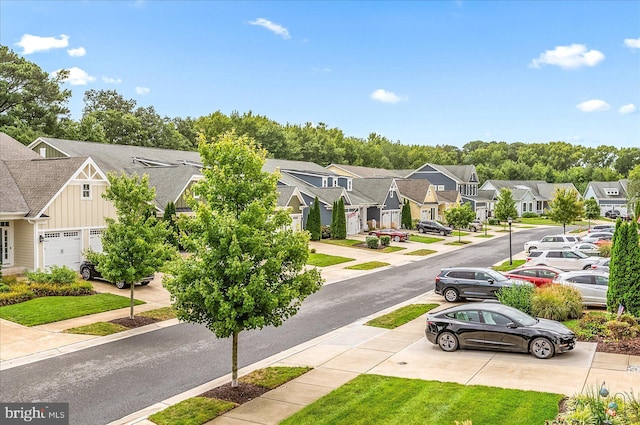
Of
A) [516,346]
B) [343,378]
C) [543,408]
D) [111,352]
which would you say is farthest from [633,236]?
[111,352]

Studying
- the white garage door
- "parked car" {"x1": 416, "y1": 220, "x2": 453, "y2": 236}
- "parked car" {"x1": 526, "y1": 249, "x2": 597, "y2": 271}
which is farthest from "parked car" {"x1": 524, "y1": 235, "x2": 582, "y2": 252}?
the white garage door

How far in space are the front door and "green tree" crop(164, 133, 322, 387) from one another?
19.3 meters

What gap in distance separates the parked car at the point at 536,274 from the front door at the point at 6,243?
24.9 meters

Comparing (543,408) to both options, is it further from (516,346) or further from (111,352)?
(111,352)

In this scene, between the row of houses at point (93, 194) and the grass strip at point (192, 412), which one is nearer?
the grass strip at point (192, 412)

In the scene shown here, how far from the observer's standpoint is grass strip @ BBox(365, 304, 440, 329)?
21359 millimetres

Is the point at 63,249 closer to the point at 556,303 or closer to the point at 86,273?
the point at 86,273

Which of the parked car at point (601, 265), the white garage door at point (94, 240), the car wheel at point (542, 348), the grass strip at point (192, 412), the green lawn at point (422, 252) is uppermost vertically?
the white garage door at point (94, 240)

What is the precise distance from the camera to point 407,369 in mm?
15484

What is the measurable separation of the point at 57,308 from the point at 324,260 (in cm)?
1997

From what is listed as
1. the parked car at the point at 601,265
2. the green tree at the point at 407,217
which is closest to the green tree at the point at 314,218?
the green tree at the point at 407,217

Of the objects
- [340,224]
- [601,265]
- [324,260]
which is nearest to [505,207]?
[340,224]

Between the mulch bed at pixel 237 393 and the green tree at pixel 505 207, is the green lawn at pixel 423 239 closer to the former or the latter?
the green tree at pixel 505 207

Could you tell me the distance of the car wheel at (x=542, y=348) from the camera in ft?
52.9
